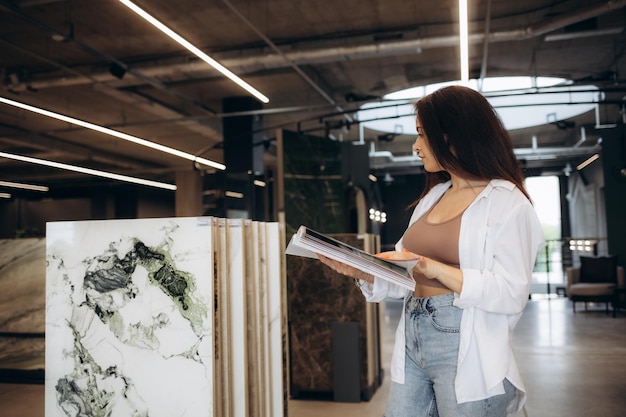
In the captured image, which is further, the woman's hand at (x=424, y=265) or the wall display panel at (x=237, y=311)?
the wall display panel at (x=237, y=311)

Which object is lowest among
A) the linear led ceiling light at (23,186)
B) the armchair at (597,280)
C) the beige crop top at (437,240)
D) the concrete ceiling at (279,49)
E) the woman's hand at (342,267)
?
the armchair at (597,280)

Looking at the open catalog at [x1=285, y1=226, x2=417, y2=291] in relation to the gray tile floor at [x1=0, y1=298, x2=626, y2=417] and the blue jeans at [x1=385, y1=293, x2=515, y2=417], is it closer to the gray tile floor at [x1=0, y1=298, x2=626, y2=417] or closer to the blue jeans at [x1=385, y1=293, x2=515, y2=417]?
the blue jeans at [x1=385, y1=293, x2=515, y2=417]

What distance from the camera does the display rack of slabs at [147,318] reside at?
1.76m

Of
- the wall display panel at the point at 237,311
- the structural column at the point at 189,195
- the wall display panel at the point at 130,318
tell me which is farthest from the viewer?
the structural column at the point at 189,195

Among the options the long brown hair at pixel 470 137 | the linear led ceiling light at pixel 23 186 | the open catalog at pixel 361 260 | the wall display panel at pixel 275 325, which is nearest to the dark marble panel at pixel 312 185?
the linear led ceiling light at pixel 23 186

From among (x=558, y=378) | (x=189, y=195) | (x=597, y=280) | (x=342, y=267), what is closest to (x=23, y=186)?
(x=342, y=267)

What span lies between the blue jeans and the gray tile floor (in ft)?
5.91

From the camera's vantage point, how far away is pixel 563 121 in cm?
1279

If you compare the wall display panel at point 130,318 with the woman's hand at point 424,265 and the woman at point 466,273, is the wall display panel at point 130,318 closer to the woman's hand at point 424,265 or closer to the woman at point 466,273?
the woman at point 466,273

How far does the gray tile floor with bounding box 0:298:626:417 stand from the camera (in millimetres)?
3805

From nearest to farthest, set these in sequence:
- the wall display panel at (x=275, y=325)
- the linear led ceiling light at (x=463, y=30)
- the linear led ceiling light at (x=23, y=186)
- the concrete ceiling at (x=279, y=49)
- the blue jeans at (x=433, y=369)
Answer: the blue jeans at (x=433, y=369) < the wall display panel at (x=275, y=325) < the linear led ceiling light at (x=23, y=186) < the linear led ceiling light at (x=463, y=30) < the concrete ceiling at (x=279, y=49)

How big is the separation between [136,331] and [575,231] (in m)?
19.3

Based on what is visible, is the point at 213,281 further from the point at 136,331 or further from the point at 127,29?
the point at 127,29

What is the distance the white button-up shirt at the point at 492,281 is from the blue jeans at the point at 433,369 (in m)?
0.02
